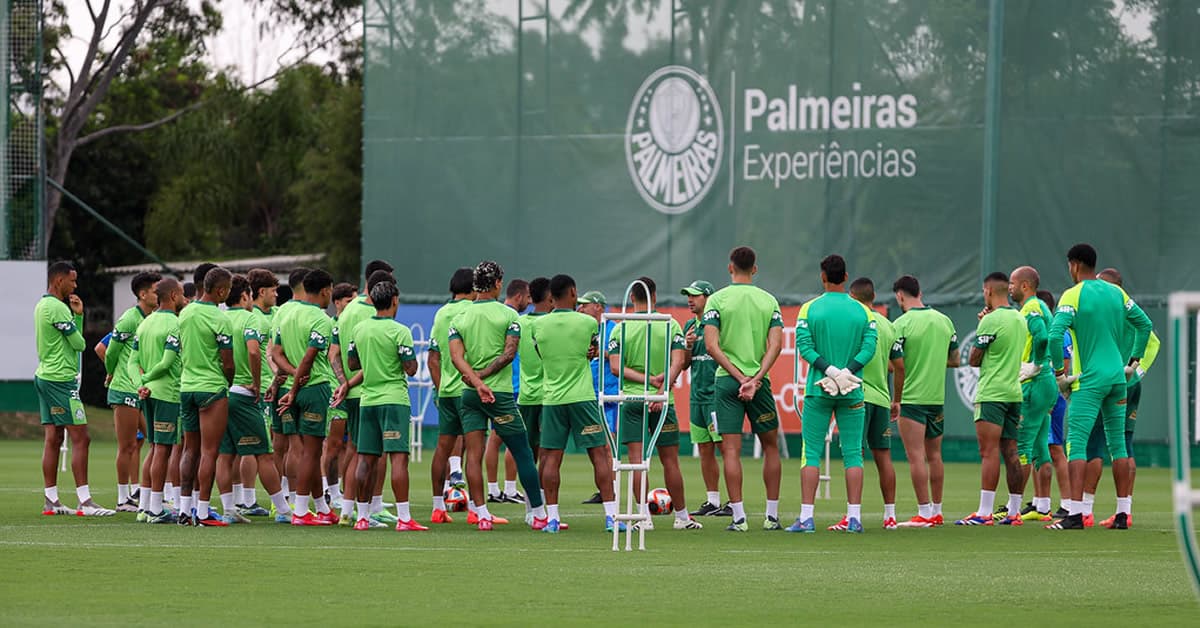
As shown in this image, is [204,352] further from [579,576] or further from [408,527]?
[579,576]

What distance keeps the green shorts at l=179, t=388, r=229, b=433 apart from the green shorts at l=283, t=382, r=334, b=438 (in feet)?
2.26

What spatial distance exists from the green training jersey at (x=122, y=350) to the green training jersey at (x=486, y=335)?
3.80 meters

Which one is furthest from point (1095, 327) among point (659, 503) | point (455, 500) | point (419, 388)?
point (419, 388)

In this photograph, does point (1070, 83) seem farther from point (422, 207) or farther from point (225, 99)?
point (225, 99)

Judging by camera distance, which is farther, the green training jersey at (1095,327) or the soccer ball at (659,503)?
the soccer ball at (659,503)

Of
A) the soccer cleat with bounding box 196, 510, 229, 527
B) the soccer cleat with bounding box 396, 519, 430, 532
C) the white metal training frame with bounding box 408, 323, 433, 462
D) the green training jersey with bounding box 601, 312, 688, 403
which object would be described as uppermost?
the green training jersey with bounding box 601, 312, 688, 403

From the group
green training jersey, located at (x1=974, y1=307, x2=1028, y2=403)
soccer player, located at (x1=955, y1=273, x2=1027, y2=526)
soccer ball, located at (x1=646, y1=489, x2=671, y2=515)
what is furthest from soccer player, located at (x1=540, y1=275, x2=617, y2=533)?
green training jersey, located at (x1=974, y1=307, x2=1028, y2=403)

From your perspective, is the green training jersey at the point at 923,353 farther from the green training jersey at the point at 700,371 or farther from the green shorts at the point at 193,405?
the green shorts at the point at 193,405

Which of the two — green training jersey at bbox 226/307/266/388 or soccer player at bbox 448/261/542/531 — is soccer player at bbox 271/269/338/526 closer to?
green training jersey at bbox 226/307/266/388

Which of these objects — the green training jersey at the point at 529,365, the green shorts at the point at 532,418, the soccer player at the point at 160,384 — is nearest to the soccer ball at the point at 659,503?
the green shorts at the point at 532,418

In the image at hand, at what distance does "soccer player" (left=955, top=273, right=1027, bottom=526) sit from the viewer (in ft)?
54.5

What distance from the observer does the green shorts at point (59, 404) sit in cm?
1709

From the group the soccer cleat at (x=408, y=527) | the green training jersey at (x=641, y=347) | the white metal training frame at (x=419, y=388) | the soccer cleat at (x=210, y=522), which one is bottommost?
the soccer cleat at (x=210, y=522)

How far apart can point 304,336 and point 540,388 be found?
2.15 meters
